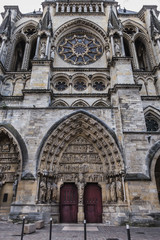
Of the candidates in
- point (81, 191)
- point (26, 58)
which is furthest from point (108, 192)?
point (26, 58)

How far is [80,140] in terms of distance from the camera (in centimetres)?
1052

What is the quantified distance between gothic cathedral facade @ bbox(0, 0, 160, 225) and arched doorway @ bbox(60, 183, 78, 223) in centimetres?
5

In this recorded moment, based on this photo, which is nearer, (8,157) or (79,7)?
(8,157)

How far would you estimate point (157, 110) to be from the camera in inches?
A: 484

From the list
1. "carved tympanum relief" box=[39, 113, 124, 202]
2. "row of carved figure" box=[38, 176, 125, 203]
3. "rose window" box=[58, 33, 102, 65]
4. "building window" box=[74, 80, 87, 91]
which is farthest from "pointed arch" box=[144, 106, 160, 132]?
"rose window" box=[58, 33, 102, 65]

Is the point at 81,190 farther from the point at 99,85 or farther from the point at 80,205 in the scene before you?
the point at 99,85

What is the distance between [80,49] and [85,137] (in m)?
9.75

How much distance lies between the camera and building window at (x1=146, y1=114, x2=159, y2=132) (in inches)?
472

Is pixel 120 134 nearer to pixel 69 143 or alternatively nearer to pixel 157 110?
pixel 69 143

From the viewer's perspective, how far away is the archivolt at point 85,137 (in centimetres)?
909

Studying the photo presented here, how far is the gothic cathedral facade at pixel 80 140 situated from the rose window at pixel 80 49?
0.31 metres

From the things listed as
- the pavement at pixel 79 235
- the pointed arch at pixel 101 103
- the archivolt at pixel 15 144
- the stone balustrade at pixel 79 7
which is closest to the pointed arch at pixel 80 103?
the pointed arch at pixel 101 103

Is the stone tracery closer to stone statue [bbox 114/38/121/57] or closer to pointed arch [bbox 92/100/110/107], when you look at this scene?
pointed arch [bbox 92/100/110/107]

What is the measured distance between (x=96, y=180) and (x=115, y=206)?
1.71m
